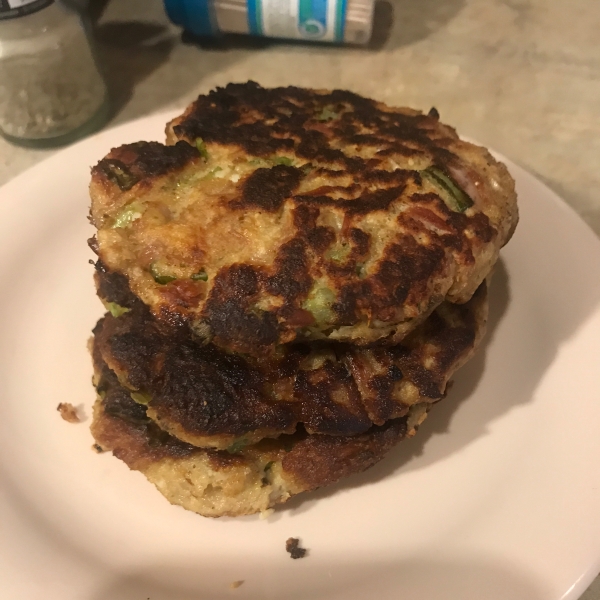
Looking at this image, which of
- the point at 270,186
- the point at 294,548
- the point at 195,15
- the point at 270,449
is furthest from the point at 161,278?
the point at 195,15

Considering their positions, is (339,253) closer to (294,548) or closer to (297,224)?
(297,224)

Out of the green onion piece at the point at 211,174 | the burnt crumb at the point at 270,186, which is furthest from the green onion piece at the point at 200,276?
the green onion piece at the point at 211,174

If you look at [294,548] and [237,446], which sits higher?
[237,446]

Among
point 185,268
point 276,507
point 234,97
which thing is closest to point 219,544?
point 276,507

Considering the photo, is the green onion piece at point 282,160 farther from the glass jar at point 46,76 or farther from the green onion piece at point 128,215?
the glass jar at point 46,76

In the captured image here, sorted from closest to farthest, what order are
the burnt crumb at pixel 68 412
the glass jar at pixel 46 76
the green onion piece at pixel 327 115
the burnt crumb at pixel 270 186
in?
the burnt crumb at pixel 270 186, the burnt crumb at pixel 68 412, the green onion piece at pixel 327 115, the glass jar at pixel 46 76

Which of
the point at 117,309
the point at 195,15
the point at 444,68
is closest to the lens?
the point at 117,309

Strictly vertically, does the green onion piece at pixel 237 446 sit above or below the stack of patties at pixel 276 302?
below

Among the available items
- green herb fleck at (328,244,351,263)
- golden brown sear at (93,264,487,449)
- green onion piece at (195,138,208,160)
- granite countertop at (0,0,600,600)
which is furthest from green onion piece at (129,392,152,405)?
granite countertop at (0,0,600,600)
